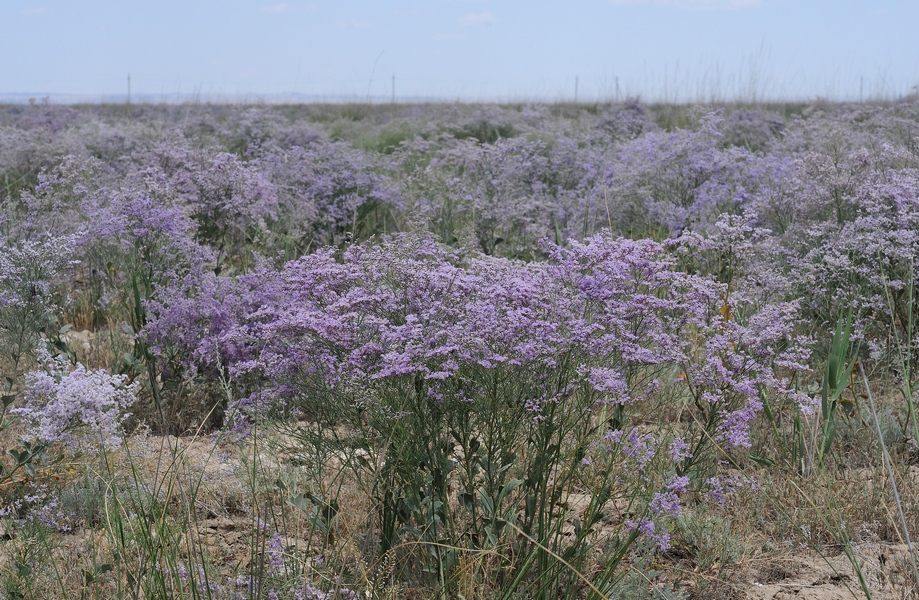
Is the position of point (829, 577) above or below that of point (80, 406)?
below

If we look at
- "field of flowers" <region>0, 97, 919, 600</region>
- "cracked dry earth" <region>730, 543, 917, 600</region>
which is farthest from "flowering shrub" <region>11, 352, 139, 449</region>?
"cracked dry earth" <region>730, 543, 917, 600</region>

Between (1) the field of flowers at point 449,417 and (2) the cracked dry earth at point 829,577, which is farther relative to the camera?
(2) the cracked dry earth at point 829,577

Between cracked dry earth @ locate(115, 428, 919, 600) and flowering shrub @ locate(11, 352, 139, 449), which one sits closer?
flowering shrub @ locate(11, 352, 139, 449)

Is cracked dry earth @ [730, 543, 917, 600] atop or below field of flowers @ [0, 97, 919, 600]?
below

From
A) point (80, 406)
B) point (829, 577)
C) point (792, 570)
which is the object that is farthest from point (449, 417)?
point (829, 577)

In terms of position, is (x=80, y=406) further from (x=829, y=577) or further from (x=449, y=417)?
(x=829, y=577)

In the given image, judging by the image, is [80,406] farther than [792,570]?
No

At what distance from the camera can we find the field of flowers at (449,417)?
2857 mm

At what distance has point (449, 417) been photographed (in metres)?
2.93

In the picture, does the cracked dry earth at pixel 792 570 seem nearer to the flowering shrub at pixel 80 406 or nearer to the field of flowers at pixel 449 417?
the field of flowers at pixel 449 417

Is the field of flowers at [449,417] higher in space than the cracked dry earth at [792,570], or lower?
higher

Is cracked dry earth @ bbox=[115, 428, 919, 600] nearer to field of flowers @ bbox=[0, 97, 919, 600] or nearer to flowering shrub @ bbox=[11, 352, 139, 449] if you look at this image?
field of flowers @ bbox=[0, 97, 919, 600]

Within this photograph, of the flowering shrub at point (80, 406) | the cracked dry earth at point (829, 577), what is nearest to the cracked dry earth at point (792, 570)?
the cracked dry earth at point (829, 577)

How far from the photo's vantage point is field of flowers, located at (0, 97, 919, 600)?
2857 mm
